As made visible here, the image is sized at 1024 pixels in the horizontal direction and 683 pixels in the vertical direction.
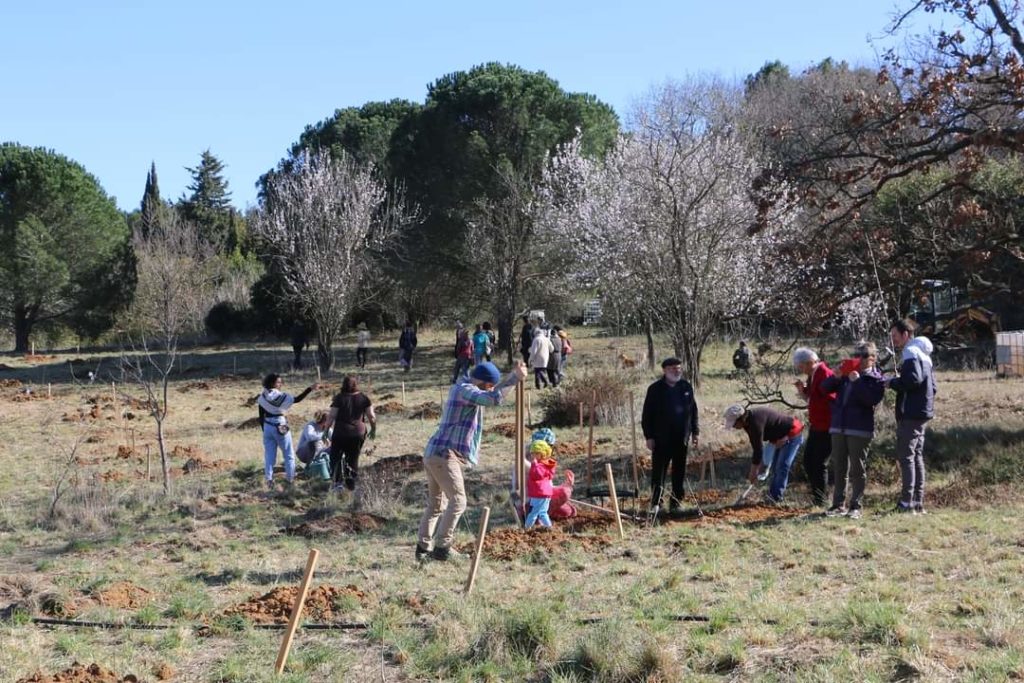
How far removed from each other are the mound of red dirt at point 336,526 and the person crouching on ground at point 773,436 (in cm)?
361

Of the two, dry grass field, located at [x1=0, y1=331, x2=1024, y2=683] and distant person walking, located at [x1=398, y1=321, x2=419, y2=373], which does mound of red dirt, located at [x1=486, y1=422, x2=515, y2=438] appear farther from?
distant person walking, located at [x1=398, y1=321, x2=419, y2=373]

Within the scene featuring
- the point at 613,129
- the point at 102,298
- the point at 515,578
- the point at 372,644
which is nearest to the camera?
the point at 372,644

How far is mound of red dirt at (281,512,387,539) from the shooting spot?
33.8 feet

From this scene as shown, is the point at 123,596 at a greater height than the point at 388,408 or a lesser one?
lesser

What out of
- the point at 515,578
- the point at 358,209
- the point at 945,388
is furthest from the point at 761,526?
the point at 358,209

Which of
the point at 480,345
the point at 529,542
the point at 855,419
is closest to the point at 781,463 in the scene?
the point at 855,419

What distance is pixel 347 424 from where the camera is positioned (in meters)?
12.3

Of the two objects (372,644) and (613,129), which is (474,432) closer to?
(372,644)

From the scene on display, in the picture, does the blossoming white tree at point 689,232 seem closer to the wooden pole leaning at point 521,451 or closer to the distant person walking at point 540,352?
the distant person walking at point 540,352

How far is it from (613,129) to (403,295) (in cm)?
945

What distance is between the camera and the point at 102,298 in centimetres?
4572

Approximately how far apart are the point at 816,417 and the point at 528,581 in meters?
3.68

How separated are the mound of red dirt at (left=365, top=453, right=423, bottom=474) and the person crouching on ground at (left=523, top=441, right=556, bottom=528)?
13.0 ft

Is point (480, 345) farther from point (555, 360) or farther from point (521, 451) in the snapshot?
point (521, 451)
